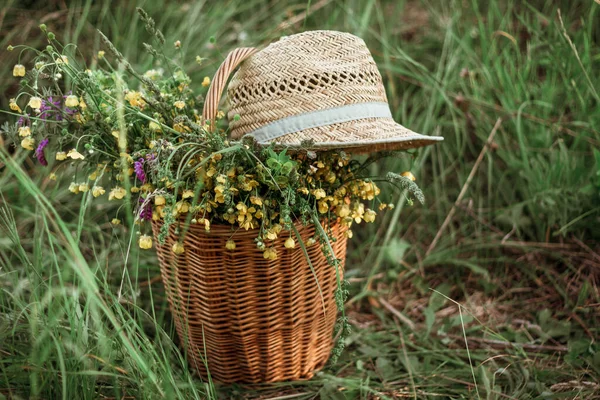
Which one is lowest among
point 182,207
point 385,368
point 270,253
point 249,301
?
point 385,368

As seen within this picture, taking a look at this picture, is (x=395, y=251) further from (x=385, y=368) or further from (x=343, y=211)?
(x=343, y=211)

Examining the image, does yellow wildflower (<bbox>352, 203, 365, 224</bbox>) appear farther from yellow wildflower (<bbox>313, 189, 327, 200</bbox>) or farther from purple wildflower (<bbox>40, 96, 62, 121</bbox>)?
purple wildflower (<bbox>40, 96, 62, 121</bbox>)

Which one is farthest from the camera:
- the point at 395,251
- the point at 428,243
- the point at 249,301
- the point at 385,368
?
the point at 428,243

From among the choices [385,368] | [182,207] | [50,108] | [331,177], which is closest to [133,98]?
[50,108]

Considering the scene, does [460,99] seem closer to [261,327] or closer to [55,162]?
[261,327]

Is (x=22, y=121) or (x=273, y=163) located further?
(x=22, y=121)

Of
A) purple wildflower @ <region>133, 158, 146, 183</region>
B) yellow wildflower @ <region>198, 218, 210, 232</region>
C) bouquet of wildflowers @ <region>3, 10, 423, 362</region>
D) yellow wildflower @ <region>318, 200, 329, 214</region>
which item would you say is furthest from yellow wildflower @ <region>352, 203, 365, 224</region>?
purple wildflower @ <region>133, 158, 146, 183</region>

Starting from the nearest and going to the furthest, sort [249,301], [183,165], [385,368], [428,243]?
[183,165]
[249,301]
[385,368]
[428,243]

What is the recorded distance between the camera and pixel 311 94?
133 cm

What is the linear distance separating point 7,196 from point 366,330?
1386mm

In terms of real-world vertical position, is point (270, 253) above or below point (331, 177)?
below

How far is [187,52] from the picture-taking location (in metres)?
2.24

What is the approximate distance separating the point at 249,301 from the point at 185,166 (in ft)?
1.35

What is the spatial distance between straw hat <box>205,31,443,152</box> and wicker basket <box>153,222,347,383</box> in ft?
0.83
